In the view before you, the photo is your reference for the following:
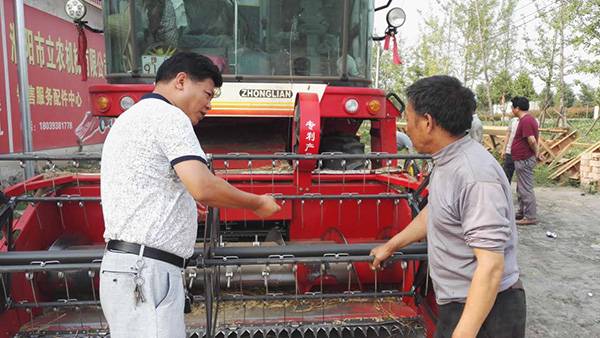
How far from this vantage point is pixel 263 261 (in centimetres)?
229

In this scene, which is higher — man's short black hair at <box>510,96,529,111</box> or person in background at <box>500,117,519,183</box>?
man's short black hair at <box>510,96,529,111</box>

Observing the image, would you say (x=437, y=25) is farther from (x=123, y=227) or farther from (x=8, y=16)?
(x=123, y=227)

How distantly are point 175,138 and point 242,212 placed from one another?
1.85 metres

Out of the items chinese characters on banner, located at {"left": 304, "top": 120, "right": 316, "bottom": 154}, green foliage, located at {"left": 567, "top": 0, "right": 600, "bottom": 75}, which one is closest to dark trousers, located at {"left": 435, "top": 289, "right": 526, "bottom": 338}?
chinese characters on banner, located at {"left": 304, "top": 120, "right": 316, "bottom": 154}

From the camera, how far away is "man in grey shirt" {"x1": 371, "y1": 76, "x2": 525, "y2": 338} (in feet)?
5.19

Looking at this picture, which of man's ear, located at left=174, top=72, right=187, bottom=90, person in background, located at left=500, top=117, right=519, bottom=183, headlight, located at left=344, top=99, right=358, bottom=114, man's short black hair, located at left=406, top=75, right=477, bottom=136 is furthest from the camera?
person in background, located at left=500, top=117, right=519, bottom=183

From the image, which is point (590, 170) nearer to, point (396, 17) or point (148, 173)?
point (396, 17)

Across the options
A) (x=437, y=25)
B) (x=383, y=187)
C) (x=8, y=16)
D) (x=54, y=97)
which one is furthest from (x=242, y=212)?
(x=437, y=25)

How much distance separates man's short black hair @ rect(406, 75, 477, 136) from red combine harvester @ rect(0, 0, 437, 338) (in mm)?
891

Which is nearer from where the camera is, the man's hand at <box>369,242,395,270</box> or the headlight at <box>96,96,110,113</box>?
the man's hand at <box>369,242,395,270</box>

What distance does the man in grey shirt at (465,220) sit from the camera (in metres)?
1.58

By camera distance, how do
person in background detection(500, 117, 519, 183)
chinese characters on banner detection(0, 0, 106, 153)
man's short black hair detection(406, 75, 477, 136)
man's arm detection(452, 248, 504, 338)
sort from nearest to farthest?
man's arm detection(452, 248, 504, 338) → man's short black hair detection(406, 75, 477, 136) → person in background detection(500, 117, 519, 183) → chinese characters on banner detection(0, 0, 106, 153)

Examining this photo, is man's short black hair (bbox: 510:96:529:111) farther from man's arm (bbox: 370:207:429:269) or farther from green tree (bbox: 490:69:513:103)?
green tree (bbox: 490:69:513:103)

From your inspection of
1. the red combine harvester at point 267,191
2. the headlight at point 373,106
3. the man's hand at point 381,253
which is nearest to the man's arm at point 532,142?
the red combine harvester at point 267,191
